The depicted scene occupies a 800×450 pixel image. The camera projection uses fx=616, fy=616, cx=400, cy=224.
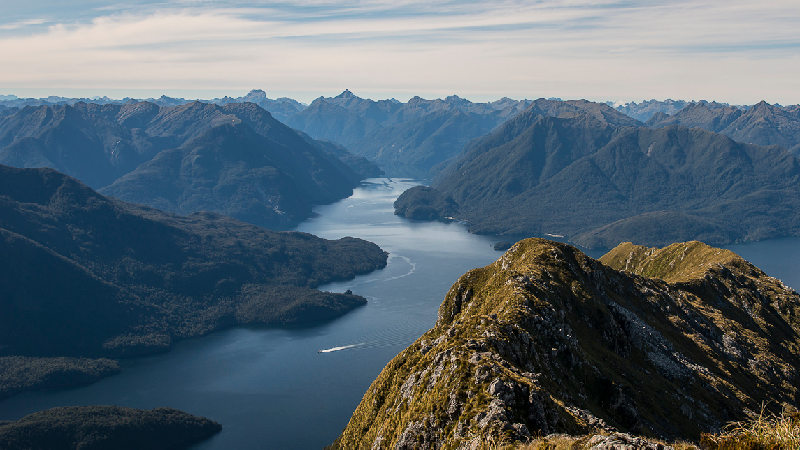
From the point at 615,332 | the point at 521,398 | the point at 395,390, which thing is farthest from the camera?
the point at 615,332

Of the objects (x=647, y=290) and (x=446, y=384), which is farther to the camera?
(x=647, y=290)

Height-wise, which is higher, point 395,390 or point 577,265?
point 577,265

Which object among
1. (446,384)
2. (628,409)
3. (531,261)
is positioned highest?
(531,261)

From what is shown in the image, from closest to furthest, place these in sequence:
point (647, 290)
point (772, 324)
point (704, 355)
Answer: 1. point (704, 355)
2. point (647, 290)
3. point (772, 324)

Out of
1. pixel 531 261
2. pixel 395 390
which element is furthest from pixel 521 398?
pixel 531 261

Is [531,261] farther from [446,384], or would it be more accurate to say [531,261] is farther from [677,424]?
[446,384]

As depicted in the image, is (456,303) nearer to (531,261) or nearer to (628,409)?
(531,261)

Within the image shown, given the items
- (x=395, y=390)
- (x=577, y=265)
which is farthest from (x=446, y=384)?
(x=577, y=265)
